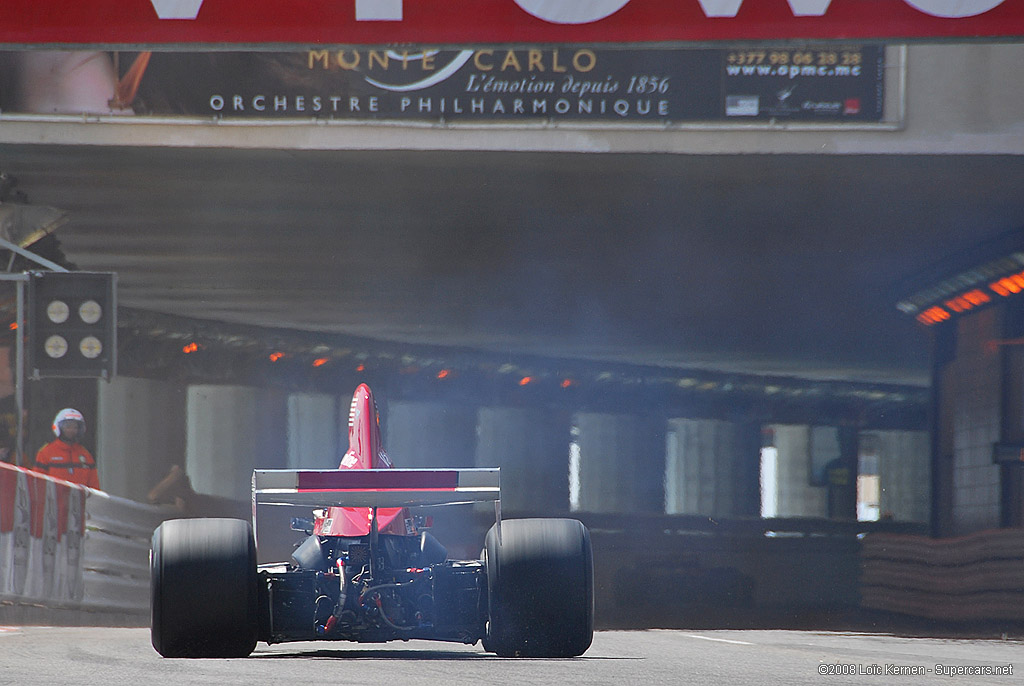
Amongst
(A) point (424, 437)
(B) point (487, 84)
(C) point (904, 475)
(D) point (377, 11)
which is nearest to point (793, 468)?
(C) point (904, 475)

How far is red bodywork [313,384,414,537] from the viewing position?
867 cm

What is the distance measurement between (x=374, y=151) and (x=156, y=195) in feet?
10.9

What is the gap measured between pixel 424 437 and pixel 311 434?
1.64 meters

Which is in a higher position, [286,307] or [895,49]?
[895,49]

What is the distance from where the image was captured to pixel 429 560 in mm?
9141

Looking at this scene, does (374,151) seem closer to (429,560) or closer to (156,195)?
(156,195)

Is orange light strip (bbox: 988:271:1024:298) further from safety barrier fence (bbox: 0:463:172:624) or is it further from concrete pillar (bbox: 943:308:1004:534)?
safety barrier fence (bbox: 0:463:172:624)

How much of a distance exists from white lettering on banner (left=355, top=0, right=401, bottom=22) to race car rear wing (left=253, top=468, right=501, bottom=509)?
210 cm

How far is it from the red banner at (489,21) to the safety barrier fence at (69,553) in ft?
21.5

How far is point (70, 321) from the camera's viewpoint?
Result: 1594cm

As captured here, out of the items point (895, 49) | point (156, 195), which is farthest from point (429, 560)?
point (156, 195)

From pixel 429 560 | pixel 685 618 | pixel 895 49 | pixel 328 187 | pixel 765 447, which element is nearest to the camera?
pixel 429 560

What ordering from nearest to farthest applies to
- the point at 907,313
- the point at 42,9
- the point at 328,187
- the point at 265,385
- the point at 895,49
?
the point at 42,9 → the point at 895,49 → the point at 328,187 → the point at 907,313 → the point at 265,385

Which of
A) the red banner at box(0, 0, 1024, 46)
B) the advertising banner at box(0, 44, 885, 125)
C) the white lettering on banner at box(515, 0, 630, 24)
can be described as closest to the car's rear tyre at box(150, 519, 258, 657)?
the red banner at box(0, 0, 1024, 46)
